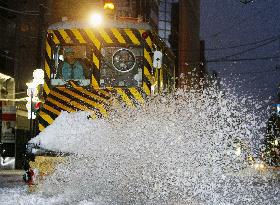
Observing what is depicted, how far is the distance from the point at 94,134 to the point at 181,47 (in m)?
56.2

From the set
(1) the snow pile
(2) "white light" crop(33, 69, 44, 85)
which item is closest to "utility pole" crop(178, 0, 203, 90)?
(2) "white light" crop(33, 69, 44, 85)

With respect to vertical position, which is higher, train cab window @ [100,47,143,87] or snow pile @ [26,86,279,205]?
train cab window @ [100,47,143,87]

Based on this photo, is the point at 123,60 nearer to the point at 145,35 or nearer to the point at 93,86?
the point at 145,35

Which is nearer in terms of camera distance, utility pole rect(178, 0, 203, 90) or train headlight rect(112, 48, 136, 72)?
train headlight rect(112, 48, 136, 72)

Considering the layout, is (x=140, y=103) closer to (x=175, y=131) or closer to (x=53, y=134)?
(x=175, y=131)

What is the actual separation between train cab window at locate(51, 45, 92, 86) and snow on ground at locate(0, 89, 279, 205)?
1.04 metres

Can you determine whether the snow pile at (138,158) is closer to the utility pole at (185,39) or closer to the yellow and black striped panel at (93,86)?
the yellow and black striped panel at (93,86)

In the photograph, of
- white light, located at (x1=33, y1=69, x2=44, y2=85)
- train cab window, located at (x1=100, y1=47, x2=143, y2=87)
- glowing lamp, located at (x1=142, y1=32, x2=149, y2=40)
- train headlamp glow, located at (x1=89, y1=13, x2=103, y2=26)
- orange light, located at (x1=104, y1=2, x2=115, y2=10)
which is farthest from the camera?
white light, located at (x1=33, y1=69, x2=44, y2=85)

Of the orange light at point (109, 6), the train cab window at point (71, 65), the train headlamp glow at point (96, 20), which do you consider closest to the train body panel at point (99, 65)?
the train cab window at point (71, 65)

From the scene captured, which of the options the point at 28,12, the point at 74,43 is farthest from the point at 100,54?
the point at 28,12

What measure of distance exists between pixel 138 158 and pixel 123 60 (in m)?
2.55

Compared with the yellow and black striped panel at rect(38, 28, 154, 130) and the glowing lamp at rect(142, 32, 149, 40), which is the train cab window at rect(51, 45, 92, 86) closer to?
the yellow and black striped panel at rect(38, 28, 154, 130)

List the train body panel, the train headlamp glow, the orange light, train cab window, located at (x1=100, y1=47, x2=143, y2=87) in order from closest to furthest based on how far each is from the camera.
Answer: the train body panel
train cab window, located at (x1=100, y1=47, x2=143, y2=87)
the train headlamp glow
the orange light

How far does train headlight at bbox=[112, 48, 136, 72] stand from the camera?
10.9 m
